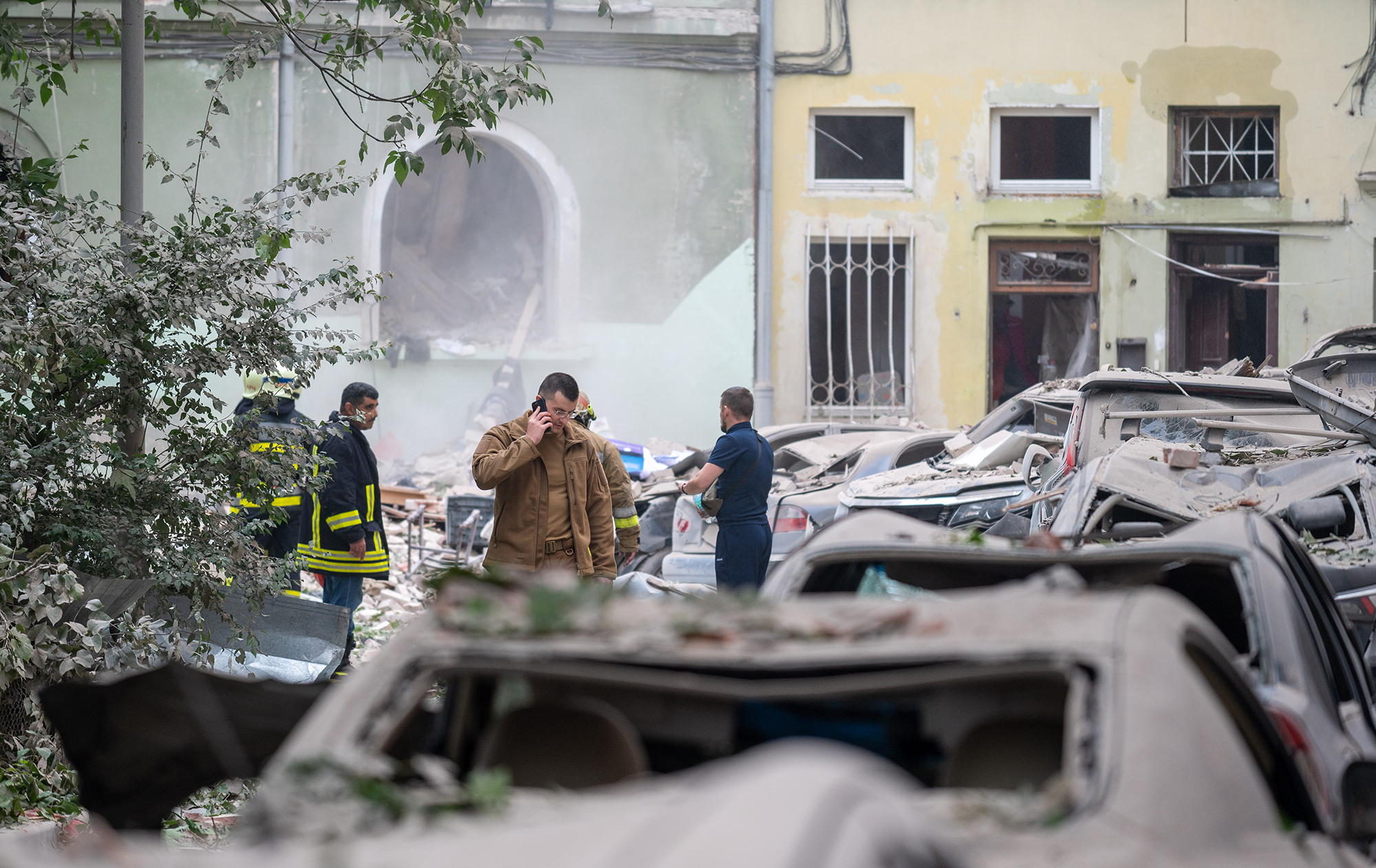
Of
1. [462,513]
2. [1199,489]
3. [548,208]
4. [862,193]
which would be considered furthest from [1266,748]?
[548,208]

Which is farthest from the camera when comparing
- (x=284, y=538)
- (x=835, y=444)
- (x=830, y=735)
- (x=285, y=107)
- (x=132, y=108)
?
(x=285, y=107)

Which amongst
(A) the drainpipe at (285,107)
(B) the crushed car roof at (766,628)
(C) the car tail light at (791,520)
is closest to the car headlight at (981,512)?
(C) the car tail light at (791,520)

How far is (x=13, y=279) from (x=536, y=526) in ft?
8.82

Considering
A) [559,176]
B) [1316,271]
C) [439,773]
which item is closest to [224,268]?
[439,773]

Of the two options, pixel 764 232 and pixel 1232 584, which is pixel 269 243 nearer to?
pixel 1232 584

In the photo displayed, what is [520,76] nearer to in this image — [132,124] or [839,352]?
[132,124]

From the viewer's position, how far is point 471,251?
47.8 ft

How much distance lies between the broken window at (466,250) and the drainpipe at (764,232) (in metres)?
2.62

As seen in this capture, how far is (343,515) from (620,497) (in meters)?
1.78

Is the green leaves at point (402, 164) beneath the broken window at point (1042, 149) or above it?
beneath

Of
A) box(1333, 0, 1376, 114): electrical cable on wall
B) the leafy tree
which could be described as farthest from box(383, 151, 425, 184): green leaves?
box(1333, 0, 1376, 114): electrical cable on wall

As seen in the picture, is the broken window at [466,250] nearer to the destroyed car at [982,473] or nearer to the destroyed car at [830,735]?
the destroyed car at [982,473]

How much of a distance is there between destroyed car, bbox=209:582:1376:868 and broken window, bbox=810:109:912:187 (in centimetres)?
1266

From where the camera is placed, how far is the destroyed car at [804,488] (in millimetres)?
8656
